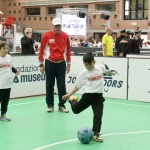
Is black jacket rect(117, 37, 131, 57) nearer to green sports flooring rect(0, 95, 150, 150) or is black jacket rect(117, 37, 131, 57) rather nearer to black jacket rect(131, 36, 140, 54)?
black jacket rect(131, 36, 140, 54)

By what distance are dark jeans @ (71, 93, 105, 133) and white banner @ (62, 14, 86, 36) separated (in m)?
23.4

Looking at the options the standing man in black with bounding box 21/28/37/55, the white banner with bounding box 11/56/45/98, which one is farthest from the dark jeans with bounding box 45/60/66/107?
the standing man in black with bounding box 21/28/37/55

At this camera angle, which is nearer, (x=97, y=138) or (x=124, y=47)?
(x=97, y=138)

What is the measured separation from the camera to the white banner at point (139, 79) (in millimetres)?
11945

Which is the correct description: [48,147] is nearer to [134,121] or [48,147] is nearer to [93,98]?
[93,98]

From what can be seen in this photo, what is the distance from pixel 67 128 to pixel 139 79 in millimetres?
4351

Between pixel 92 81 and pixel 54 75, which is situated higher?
pixel 92 81

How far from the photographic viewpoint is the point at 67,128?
8.27 metres

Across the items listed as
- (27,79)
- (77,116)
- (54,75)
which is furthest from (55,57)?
(27,79)

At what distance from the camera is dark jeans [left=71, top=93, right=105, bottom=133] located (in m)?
7.23

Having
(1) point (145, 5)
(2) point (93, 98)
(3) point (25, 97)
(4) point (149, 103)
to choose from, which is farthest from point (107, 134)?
(1) point (145, 5)

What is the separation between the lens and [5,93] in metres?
8.95

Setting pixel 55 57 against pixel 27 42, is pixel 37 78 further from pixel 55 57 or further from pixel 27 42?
pixel 55 57

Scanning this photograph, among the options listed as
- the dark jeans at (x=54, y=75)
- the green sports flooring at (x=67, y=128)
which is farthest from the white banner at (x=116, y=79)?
the dark jeans at (x=54, y=75)
